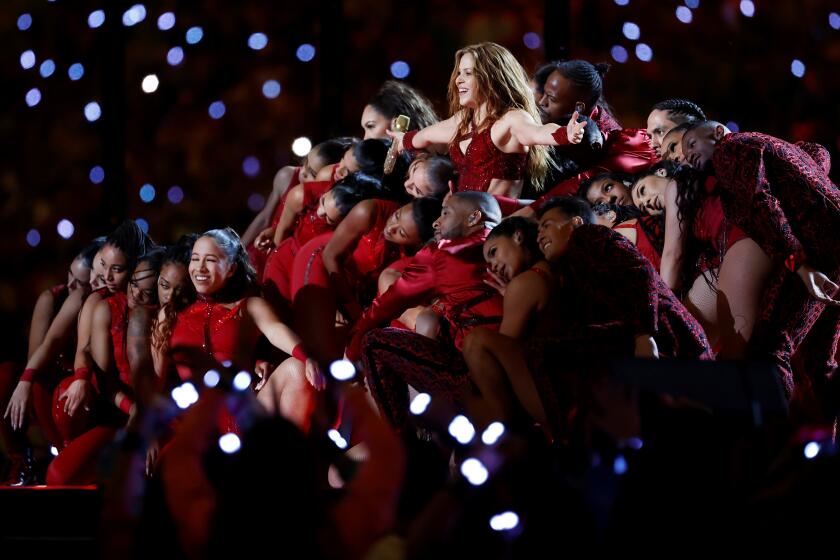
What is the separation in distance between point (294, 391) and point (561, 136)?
1.07 m

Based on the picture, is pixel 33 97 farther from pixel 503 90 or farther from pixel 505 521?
pixel 505 521

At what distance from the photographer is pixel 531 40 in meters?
5.26

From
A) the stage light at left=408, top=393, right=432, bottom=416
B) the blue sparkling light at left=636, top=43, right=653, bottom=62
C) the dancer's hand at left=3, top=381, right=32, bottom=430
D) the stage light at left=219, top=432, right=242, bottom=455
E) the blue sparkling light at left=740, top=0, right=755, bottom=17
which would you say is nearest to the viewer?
the stage light at left=219, top=432, right=242, bottom=455

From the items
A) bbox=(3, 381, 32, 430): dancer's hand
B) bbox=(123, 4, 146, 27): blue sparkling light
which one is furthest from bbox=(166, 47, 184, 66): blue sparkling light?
bbox=(3, 381, 32, 430): dancer's hand

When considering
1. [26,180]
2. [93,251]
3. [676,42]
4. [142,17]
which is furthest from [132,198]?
[676,42]

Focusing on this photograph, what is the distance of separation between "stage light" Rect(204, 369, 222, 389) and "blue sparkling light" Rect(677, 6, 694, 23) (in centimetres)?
293

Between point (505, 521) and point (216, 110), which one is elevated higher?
point (505, 521)

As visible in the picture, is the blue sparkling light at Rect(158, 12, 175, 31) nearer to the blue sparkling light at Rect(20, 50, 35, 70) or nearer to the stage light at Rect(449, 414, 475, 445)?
the blue sparkling light at Rect(20, 50, 35, 70)

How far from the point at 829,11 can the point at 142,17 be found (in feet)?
11.3

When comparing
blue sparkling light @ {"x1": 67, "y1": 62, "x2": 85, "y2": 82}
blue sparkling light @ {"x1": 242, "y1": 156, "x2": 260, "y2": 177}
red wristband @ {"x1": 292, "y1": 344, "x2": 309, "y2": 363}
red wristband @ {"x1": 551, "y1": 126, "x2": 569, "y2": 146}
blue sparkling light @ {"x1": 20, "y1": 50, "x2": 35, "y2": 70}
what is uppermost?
red wristband @ {"x1": 551, "y1": 126, "x2": 569, "y2": 146}

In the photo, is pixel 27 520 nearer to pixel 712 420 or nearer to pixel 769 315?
pixel 712 420

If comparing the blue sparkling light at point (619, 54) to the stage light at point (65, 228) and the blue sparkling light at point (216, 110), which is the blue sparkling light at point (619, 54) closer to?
the blue sparkling light at point (216, 110)

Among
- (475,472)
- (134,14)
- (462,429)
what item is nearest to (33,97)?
(134,14)

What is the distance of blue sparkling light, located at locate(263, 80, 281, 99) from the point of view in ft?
18.6
